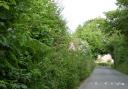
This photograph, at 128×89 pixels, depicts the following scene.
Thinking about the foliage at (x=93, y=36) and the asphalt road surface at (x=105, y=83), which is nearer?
the asphalt road surface at (x=105, y=83)

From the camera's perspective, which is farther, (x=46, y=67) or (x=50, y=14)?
(x=50, y=14)

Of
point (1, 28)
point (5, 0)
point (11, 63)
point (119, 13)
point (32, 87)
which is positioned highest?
point (119, 13)

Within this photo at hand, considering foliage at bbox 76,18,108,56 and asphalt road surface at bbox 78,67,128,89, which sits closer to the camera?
asphalt road surface at bbox 78,67,128,89

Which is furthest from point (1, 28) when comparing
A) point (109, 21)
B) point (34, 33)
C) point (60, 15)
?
point (109, 21)

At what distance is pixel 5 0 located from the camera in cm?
627

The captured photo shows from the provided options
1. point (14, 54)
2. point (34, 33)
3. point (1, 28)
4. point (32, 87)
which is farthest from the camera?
point (34, 33)

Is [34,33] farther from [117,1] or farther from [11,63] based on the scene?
[117,1]

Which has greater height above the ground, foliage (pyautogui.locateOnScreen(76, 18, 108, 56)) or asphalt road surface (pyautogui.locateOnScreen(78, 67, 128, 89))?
foliage (pyautogui.locateOnScreen(76, 18, 108, 56))

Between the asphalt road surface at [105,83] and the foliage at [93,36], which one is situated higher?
the foliage at [93,36]

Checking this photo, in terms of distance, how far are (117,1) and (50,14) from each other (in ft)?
112

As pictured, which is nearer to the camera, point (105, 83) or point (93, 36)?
point (105, 83)

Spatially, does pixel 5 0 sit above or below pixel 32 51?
above

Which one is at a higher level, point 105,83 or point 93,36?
point 93,36

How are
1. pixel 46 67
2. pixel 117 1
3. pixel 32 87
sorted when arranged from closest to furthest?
pixel 32 87 < pixel 46 67 < pixel 117 1
